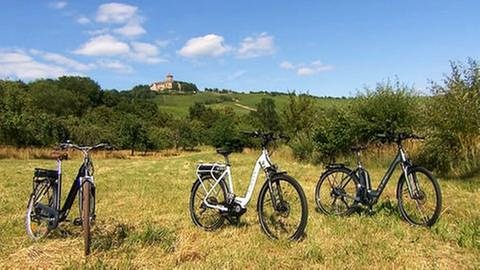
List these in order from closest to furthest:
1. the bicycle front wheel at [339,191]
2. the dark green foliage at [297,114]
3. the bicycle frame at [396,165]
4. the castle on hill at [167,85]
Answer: the bicycle frame at [396,165], the bicycle front wheel at [339,191], the dark green foliage at [297,114], the castle on hill at [167,85]

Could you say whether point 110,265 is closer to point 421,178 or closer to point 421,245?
point 421,245

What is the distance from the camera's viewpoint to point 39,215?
5.62 m

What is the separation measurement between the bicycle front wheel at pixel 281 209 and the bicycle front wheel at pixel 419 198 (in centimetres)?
158

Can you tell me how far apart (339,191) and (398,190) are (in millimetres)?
996

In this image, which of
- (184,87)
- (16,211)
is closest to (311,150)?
(16,211)

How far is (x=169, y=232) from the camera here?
18.1 feet

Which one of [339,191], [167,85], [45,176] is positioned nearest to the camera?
[45,176]

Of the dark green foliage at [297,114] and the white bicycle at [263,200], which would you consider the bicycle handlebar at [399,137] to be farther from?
the dark green foliage at [297,114]

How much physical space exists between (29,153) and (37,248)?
81.0 ft

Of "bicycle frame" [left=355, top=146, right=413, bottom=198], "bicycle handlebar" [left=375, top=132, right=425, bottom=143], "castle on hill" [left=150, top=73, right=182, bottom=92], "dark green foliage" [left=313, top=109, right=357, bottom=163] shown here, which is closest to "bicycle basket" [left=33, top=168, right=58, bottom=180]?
"bicycle frame" [left=355, top=146, right=413, bottom=198]

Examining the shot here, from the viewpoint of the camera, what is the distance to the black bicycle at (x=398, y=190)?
5961 mm

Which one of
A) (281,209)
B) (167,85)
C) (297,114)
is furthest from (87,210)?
(167,85)

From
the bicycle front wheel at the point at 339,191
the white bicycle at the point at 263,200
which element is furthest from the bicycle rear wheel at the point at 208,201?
the bicycle front wheel at the point at 339,191

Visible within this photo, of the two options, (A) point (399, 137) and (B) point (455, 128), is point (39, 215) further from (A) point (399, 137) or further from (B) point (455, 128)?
(B) point (455, 128)
